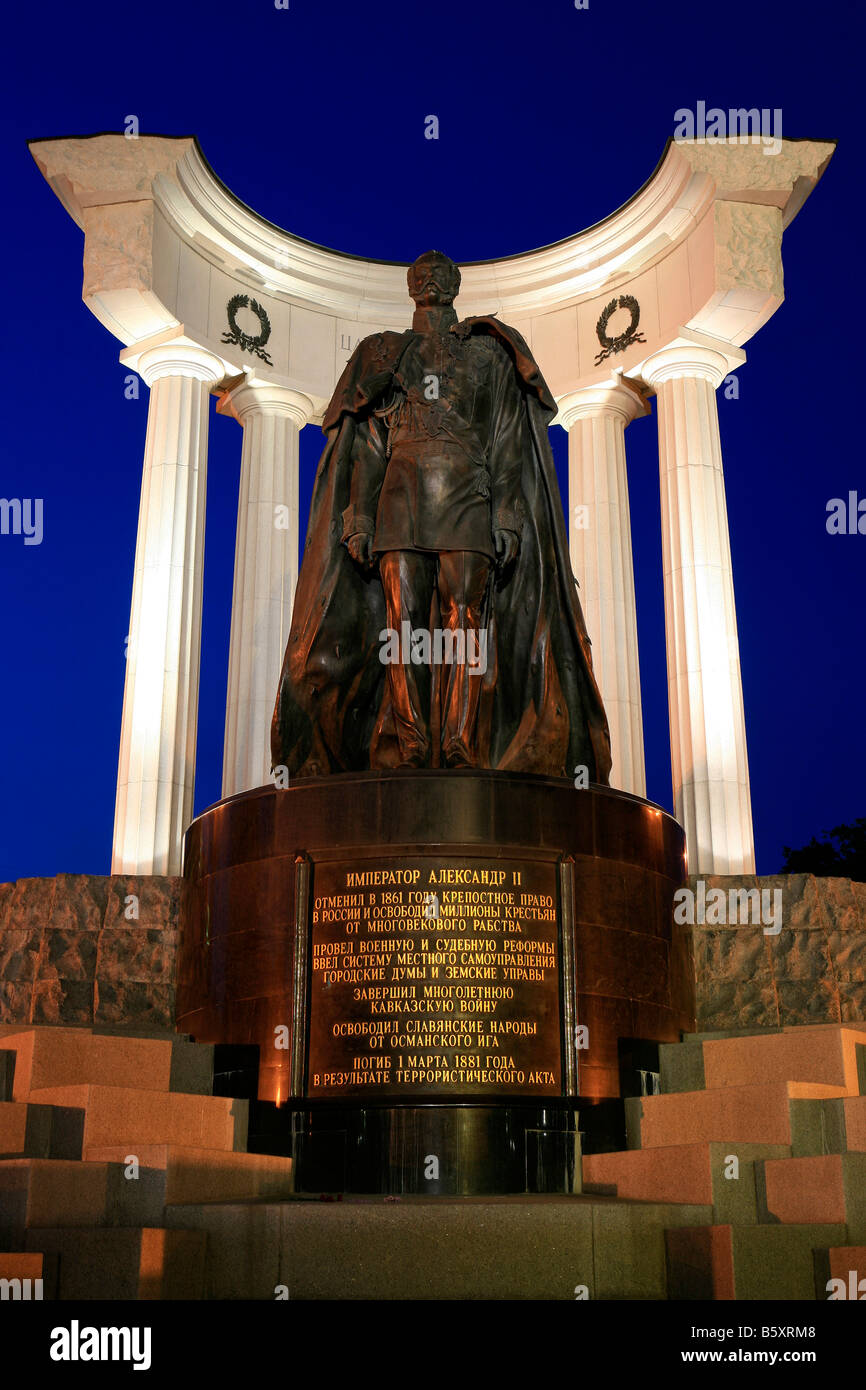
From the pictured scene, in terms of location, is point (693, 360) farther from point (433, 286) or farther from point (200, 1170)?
point (200, 1170)

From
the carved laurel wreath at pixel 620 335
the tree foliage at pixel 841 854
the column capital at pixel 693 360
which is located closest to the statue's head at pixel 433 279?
the column capital at pixel 693 360

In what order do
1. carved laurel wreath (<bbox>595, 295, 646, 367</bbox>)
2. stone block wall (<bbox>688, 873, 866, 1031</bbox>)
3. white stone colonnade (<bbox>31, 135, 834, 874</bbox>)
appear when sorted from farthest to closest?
carved laurel wreath (<bbox>595, 295, 646, 367</bbox>)
white stone colonnade (<bbox>31, 135, 834, 874</bbox>)
stone block wall (<bbox>688, 873, 866, 1031</bbox>)

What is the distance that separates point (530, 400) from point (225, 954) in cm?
720

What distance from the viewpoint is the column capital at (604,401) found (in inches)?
1280

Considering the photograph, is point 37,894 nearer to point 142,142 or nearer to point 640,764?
point 640,764

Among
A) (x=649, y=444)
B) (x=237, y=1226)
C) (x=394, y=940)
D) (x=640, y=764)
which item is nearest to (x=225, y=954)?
(x=394, y=940)

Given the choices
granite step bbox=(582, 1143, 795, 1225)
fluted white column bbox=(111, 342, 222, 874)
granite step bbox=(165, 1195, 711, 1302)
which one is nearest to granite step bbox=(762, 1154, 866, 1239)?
granite step bbox=(582, 1143, 795, 1225)

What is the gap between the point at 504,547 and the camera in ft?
56.4

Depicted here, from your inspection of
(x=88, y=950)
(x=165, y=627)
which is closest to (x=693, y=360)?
(x=165, y=627)

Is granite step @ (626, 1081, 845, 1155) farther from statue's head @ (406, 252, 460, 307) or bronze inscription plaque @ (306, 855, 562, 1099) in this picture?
statue's head @ (406, 252, 460, 307)

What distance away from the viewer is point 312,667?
1714 cm

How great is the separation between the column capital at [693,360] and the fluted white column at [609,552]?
107cm

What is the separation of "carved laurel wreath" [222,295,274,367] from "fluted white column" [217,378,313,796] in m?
0.73

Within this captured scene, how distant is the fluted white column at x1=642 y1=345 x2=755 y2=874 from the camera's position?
2812 cm
